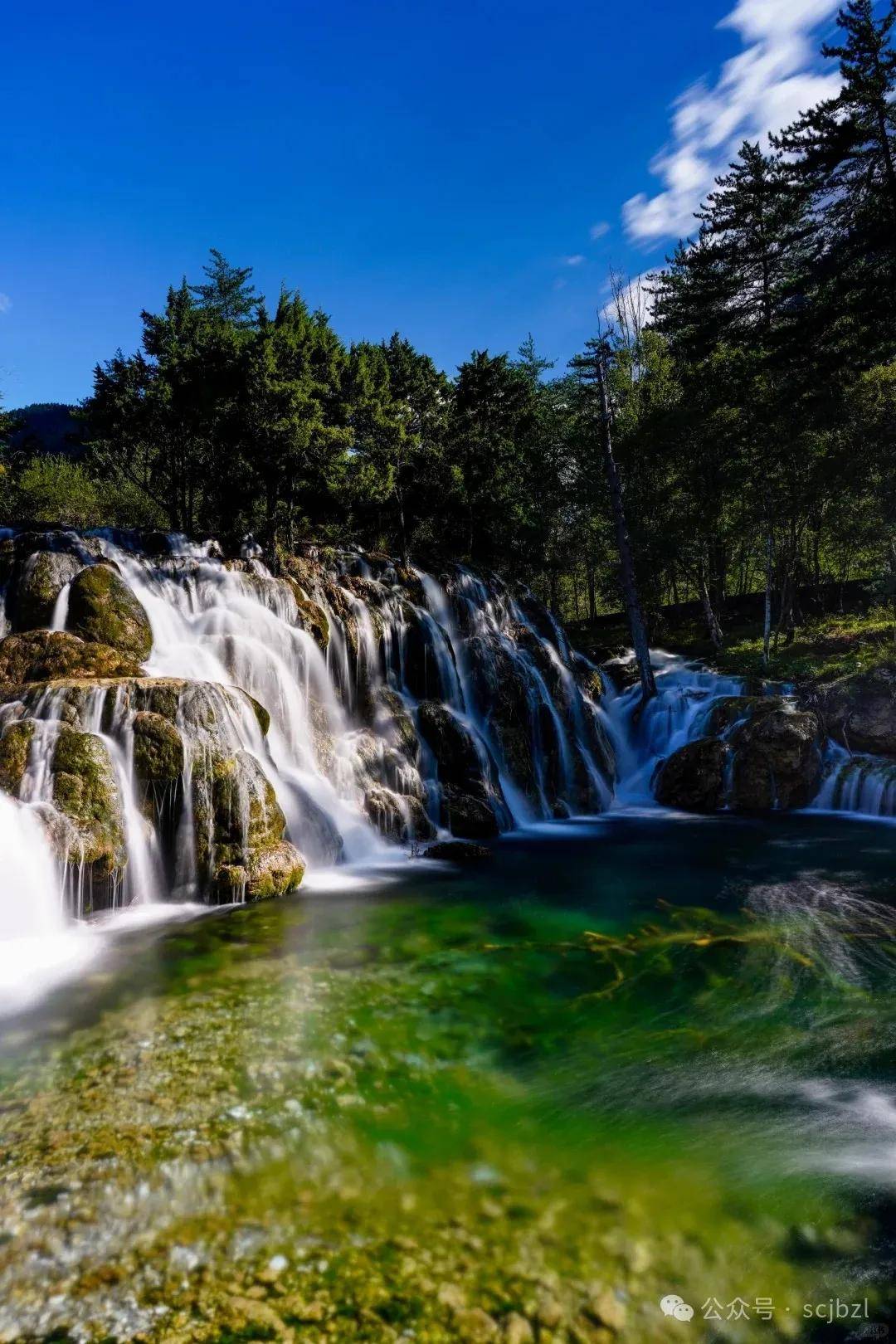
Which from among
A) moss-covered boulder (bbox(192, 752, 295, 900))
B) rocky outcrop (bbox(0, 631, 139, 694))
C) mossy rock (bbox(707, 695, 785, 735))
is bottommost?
moss-covered boulder (bbox(192, 752, 295, 900))

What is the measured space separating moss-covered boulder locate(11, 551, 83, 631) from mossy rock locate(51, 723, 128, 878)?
Answer: 5.80 meters

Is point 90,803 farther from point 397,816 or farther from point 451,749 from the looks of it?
point 451,749

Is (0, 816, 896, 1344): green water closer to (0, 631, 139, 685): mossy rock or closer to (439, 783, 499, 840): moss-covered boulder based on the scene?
(0, 631, 139, 685): mossy rock

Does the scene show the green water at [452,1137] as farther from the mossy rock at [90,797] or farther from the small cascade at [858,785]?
the small cascade at [858,785]

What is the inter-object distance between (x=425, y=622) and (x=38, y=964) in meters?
13.6

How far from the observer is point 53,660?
12.0m

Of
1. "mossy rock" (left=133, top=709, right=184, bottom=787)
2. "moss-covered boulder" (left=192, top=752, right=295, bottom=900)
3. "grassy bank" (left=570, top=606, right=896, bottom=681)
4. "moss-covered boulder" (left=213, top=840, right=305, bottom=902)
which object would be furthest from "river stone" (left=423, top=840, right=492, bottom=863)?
"grassy bank" (left=570, top=606, right=896, bottom=681)

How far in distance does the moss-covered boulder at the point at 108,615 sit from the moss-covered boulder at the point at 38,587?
698mm

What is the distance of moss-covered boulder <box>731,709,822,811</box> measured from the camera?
56.2ft

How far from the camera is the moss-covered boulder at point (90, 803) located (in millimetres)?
8781

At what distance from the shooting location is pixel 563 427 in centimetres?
3678

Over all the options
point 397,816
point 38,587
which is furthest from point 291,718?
point 38,587

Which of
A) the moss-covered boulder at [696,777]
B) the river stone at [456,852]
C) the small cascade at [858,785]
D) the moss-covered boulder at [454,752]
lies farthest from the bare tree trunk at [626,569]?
the river stone at [456,852]

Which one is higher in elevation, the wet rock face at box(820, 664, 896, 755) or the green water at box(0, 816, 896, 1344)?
the wet rock face at box(820, 664, 896, 755)
